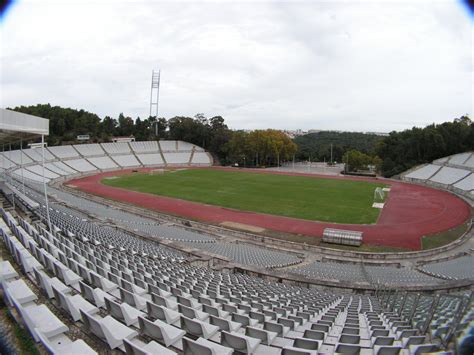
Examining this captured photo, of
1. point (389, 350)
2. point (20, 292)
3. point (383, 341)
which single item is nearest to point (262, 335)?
point (389, 350)

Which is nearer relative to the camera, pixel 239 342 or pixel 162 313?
pixel 239 342

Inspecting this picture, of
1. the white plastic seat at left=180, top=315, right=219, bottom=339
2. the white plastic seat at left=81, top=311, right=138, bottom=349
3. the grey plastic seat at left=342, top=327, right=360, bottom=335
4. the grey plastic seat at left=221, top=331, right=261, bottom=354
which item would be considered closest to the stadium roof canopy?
the white plastic seat at left=81, top=311, right=138, bottom=349

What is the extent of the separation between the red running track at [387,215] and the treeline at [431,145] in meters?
19.2

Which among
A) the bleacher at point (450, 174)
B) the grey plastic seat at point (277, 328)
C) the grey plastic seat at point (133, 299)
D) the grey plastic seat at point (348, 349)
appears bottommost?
the grey plastic seat at point (277, 328)

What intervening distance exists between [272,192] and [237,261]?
90.1ft

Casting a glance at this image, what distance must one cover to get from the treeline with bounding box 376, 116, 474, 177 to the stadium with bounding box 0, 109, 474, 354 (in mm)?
3467

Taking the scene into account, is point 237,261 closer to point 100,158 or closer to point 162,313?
point 162,313

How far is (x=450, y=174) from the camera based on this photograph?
2028 inches

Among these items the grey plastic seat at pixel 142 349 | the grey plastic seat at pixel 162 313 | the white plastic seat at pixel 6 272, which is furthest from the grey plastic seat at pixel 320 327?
the white plastic seat at pixel 6 272

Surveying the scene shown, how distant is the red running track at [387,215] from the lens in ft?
87.3

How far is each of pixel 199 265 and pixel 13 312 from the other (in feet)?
36.2

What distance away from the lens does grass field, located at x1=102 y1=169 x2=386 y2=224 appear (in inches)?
1321

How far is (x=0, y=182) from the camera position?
2480cm

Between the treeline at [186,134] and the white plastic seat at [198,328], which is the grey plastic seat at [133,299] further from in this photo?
the treeline at [186,134]
